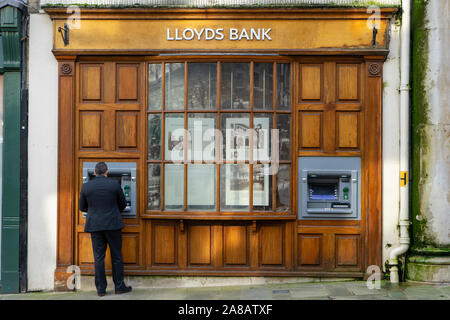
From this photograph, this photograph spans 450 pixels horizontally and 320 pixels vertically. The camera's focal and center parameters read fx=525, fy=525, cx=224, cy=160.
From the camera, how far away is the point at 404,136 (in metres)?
7.75

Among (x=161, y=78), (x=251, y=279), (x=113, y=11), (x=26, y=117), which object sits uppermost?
(x=113, y=11)

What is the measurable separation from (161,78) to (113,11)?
1.21 metres

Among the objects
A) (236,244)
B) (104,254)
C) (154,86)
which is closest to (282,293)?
(236,244)

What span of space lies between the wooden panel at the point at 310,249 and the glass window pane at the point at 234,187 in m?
0.99

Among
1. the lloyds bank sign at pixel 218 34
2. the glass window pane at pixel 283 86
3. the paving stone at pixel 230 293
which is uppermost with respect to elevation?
the lloyds bank sign at pixel 218 34

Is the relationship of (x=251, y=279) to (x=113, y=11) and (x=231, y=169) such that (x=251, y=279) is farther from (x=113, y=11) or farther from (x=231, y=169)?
(x=113, y=11)

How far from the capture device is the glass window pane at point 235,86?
795cm

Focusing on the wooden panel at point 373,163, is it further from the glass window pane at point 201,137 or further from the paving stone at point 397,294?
the glass window pane at point 201,137

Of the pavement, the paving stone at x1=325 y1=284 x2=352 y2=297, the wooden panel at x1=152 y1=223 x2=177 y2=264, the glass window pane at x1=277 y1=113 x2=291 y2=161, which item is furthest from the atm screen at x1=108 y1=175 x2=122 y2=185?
the paving stone at x1=325 y1=284 x2=352 y2=297

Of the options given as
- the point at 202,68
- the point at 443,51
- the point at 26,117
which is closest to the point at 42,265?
the point at 26,117

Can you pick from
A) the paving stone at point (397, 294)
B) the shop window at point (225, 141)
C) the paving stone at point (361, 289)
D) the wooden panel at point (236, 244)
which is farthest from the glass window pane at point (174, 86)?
the paving stone at point (397, 294)

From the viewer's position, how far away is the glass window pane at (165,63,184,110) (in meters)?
7.97

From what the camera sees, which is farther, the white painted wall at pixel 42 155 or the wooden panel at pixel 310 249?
the white painted wall at pixel 42 155

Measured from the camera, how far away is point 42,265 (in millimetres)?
8039
